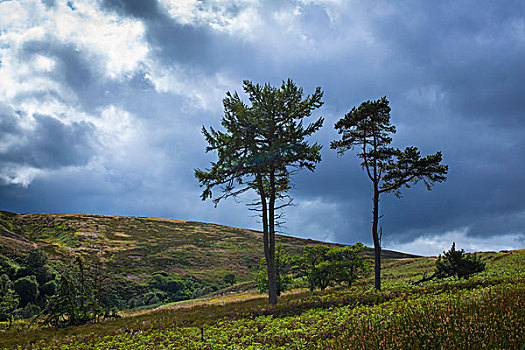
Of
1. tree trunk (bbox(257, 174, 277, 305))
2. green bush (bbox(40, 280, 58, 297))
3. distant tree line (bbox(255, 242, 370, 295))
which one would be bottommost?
green bush (bbox(40, 280, 58, 297))

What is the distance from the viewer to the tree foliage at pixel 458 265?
25406 millimetres

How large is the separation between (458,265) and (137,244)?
8607 centimetres

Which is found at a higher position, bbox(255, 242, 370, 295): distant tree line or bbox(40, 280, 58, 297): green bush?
bbox(255, 242, 370, 295): distant tree line

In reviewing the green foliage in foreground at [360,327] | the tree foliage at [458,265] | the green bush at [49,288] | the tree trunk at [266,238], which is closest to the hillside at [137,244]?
the green bush at [49,288]

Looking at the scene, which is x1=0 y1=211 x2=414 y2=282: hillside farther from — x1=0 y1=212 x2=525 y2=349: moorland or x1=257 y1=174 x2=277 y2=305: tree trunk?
x1=257 y1=174 x2=277 y2=305: tree trunk

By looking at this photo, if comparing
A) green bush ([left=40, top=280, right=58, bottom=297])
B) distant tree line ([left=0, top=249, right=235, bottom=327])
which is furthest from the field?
green bush ([left=40, top=280, right=58, bottom=297])

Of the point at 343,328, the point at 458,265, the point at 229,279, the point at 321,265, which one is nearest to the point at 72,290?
the point at 343,328

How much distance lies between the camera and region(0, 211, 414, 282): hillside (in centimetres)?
7225

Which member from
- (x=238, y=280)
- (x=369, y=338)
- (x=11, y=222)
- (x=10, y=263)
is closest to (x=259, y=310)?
(x=369, y=338)

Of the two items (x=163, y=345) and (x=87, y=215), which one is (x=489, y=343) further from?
(x=87, y=215)

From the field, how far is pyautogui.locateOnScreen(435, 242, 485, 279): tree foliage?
8151 millimetres

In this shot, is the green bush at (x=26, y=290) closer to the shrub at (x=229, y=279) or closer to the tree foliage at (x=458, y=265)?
the shrub at (x=229, y=279)

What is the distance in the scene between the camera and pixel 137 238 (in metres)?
97.2

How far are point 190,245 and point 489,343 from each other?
99634 millimetres
